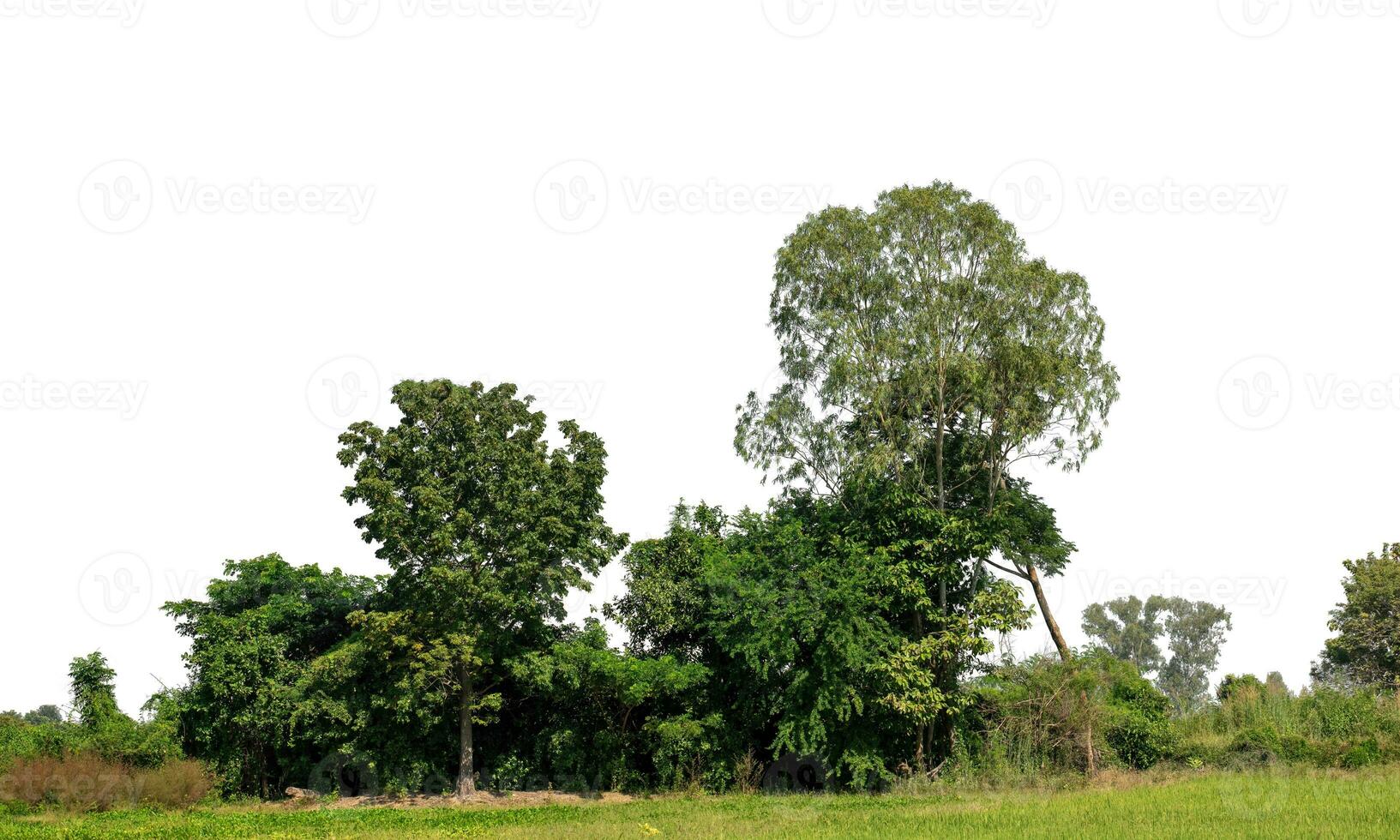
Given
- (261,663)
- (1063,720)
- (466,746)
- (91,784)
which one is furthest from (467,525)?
(1063,720)

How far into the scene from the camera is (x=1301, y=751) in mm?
31047

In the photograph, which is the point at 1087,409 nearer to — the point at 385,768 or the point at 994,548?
the point at 994,548

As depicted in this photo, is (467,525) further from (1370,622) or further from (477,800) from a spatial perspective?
(1370,622)

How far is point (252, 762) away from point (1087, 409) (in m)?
29.4

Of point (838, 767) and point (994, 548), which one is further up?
point (994, 548)

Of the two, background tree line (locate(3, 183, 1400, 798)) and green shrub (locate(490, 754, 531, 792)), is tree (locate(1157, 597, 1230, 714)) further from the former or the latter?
green shrub (locate(490, 754, 531, 792))

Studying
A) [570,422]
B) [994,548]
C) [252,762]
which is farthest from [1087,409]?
[252,762]

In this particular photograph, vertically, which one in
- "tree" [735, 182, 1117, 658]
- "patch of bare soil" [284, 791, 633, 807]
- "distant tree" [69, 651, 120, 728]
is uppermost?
"tree" [735, 182, 1117, 658]

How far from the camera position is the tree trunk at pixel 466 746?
32594mm

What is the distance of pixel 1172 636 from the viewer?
8562cm

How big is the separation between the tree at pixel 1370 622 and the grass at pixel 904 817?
75.3 feet

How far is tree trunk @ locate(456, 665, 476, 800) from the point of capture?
32594mm

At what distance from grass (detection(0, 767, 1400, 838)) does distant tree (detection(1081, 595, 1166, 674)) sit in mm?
60056

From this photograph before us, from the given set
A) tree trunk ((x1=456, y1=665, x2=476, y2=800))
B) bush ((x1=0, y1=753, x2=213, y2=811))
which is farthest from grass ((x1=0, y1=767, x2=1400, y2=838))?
tree trunk ((x1=456, y1=665, x2=476, y2=800))
